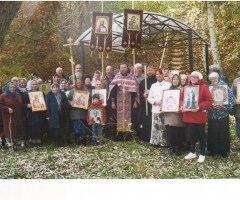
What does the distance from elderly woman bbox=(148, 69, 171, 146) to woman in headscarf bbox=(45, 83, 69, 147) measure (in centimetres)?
117

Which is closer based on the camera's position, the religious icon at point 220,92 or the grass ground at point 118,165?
the grass ground at point 118,165

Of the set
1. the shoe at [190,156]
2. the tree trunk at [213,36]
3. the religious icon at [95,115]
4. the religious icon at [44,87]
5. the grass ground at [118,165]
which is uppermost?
the tree trunk at [213,36]

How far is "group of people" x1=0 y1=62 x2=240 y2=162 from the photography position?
425 centimetres

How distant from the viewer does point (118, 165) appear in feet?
12.8

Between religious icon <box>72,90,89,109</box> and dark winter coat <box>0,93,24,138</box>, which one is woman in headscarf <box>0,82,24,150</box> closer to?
dark winter coat <box>0,93,24,138</box>

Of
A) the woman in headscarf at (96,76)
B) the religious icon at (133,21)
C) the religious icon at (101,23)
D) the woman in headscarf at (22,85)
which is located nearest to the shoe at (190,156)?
the woman in headscarf at (96,76)

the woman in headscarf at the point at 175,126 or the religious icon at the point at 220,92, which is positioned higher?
the religious icon at the point at 220,92

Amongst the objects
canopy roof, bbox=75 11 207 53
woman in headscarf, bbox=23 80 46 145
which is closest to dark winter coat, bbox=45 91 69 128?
woman in headscarf, bbox=23 80 46 145

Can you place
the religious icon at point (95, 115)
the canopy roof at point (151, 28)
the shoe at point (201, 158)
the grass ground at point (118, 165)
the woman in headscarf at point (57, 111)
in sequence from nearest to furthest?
the grass ground at point (118, 165)
the shoe at point (201, 158)
the canopy roof at point (151, 28)
the religious icon at point (95, 115)
the woman in headscarf at point (57, 111)

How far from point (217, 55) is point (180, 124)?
94cm

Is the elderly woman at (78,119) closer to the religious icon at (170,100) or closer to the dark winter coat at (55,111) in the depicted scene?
the dark winter coat at (55,111)

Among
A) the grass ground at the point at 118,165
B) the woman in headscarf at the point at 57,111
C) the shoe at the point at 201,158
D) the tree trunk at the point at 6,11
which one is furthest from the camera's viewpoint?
the woman in headscarf at the point at 57,111

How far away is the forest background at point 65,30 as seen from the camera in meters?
3.97

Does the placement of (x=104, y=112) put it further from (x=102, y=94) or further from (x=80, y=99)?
(x=80, y=99)
